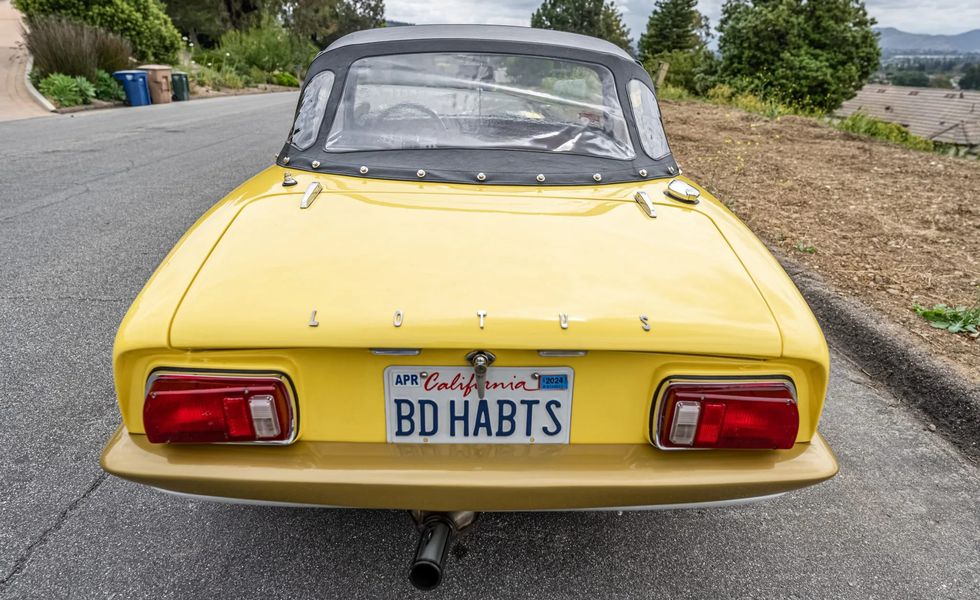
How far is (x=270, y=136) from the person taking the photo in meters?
10.1

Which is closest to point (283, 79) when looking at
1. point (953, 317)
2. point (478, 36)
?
point (478, 36)

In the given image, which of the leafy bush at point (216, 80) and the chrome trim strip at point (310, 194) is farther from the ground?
the leafy bush at point (216, 80)

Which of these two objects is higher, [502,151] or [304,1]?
[304,1]

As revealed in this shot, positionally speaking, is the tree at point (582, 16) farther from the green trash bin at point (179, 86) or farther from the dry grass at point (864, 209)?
the dry grass at point (864, 209)

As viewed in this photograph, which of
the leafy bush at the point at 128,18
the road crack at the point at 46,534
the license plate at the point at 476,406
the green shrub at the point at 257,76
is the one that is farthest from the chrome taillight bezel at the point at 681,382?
the green shrub at the point at 257,76

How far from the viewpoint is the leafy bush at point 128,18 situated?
16875mm

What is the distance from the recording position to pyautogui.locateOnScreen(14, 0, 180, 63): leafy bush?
55.4 feet

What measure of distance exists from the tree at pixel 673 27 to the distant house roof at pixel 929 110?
13.1 meters

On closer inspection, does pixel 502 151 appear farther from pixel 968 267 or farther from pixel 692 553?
pixel 968 267

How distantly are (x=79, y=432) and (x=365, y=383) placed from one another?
1.73 meters

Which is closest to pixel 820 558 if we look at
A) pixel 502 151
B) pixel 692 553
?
pixel 692 553

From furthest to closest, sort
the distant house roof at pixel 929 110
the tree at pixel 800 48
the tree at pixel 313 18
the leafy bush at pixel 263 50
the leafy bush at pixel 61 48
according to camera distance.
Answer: the tree at pixel 313 18 < the distant house roof at pixel 929 110 < the leafy bush at pixel 263 50 < the tree at pixel 800 48 < the leafy bush at pixel 61 48

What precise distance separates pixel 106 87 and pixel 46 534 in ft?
54.0

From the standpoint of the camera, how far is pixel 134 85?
1514 centimetres
